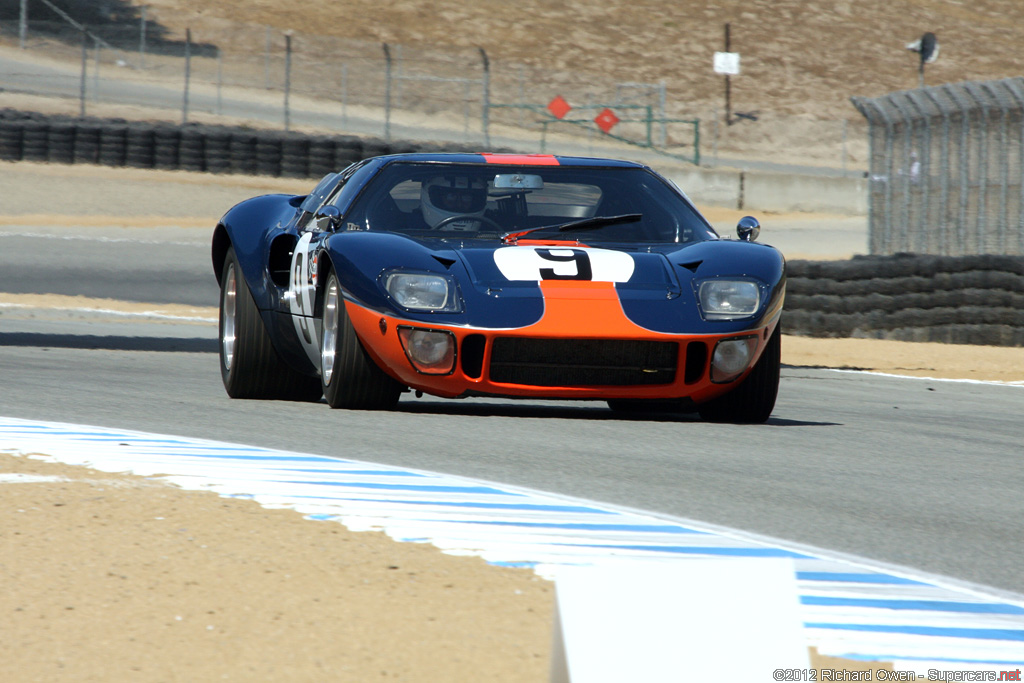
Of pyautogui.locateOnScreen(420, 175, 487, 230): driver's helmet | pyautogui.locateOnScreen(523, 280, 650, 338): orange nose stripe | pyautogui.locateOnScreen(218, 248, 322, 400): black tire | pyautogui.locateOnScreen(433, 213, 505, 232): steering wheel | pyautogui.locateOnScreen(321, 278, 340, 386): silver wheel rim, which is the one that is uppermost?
pyautogui.locateOnScreen(420, 175, 487, 230): driver's helmet

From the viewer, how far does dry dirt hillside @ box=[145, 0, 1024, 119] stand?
52.4 meters

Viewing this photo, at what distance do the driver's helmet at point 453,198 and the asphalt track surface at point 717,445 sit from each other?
89 centimetres

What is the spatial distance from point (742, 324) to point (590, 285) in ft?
2.13

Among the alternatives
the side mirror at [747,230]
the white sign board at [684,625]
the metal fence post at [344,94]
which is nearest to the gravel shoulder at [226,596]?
the white sign board at [684,625]

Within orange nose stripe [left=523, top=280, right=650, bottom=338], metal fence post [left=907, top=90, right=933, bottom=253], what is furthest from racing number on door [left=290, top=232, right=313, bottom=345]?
Answer: metal fence post [left=907, top=90, right=933, bottom=253]

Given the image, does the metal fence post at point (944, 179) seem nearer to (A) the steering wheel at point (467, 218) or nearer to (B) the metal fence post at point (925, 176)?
(B) the metal fence post at point (925, 176)

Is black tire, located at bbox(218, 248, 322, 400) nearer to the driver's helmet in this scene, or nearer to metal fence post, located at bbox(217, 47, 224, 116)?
the driver's helmet

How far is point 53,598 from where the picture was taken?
3.46 metres

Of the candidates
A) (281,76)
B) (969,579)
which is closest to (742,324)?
(969,579)

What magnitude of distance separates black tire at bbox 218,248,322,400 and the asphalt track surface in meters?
0.14

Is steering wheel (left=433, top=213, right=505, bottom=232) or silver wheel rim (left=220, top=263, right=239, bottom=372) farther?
silver wheel rim (left=220, top=263, right=239, bottom=372)

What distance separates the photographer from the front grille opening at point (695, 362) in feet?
20.6

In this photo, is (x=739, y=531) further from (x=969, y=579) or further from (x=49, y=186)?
(x=49, y=186)

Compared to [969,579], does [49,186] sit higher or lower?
lower
